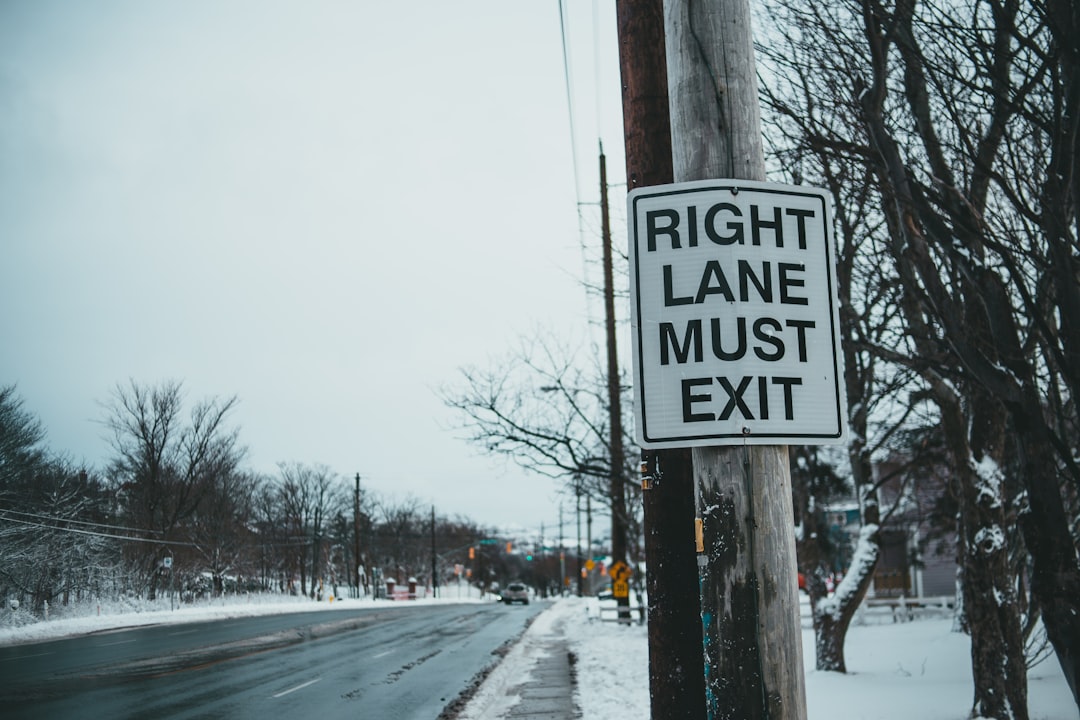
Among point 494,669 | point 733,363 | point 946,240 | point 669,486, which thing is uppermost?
point 946,240

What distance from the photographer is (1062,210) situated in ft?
20.4

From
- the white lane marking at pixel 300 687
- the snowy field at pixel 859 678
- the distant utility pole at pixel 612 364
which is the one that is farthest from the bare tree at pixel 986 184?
the white lane marking at pixel 300 687

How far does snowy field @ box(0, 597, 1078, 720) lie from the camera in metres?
10.3

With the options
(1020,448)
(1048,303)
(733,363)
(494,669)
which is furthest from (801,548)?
(733,363)

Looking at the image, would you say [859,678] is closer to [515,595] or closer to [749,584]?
[749,584]

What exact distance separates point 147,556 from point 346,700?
111 ft

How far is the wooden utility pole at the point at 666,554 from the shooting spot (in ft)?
11.9

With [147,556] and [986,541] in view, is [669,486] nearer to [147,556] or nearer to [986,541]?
[986,541]

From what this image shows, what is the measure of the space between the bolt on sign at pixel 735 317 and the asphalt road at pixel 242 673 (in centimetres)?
966

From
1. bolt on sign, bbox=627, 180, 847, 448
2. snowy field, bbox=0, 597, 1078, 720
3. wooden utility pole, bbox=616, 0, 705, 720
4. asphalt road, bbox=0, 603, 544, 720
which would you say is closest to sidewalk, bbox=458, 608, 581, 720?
snowy field, bbox=0, 597, 1078, 720

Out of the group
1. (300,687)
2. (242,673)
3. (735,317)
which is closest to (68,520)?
(242,673)

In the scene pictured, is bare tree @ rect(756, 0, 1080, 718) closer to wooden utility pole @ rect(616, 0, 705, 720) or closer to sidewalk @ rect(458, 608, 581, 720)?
wooden utility pole @ rect(616, 0, 705, 720)

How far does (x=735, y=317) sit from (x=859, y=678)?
40.9 feet

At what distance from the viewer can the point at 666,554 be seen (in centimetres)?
370
